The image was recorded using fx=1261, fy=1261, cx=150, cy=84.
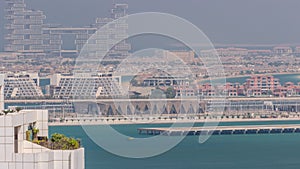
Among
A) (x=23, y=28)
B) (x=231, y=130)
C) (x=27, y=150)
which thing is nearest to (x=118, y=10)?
(x=23, y=28)

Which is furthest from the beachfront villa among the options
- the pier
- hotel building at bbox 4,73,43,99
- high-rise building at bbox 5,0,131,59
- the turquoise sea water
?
high-rise building at bbox 5,0,131,59

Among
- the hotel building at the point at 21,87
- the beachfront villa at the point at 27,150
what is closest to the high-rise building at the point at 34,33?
the hotel building at the point at 21,87

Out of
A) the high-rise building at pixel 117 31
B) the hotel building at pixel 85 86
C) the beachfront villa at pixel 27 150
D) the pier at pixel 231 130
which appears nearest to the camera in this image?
the beachfront villa at pixel 27 150

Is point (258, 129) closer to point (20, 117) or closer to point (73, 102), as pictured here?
point (73, 102)

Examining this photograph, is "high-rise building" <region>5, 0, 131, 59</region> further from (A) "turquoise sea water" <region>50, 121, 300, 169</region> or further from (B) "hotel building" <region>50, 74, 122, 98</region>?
(A) "turquoise sea water" <region>50, 121, 300, 169</region>

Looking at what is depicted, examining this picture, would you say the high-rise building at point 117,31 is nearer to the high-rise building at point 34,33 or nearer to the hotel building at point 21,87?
the high-rise building at point 34,33

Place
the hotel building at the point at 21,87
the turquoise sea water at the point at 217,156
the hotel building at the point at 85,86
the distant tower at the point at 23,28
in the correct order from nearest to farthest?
1. the turquoise sea water at the point at 217,156
2. the hotel building at the point at 85,86
3. the hotel building at the point at 21,87
4. the distant tower at the point at 23,28
